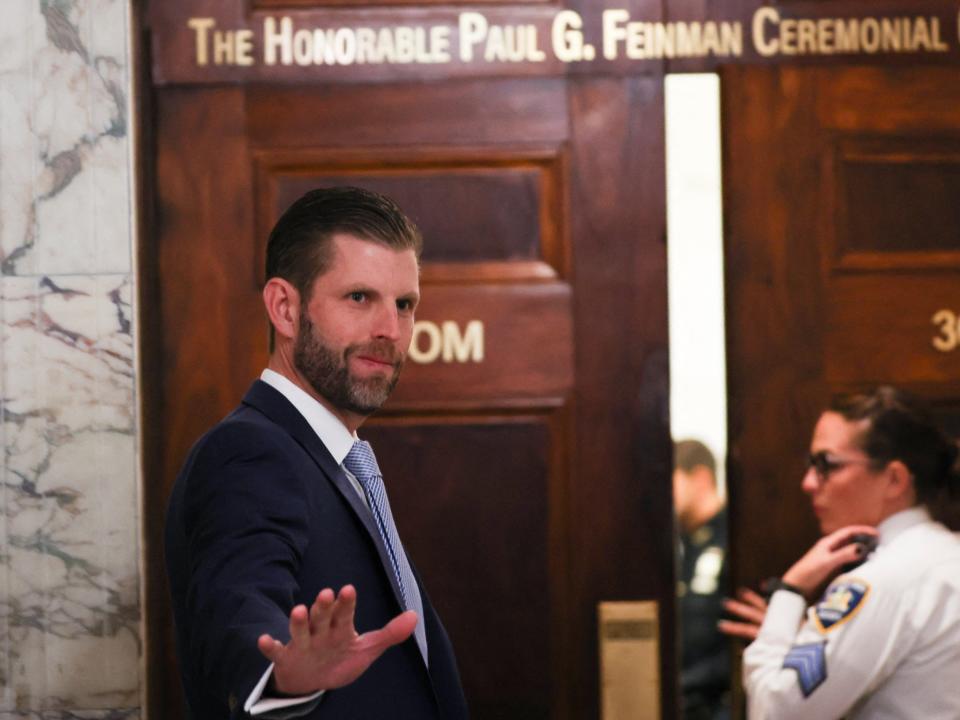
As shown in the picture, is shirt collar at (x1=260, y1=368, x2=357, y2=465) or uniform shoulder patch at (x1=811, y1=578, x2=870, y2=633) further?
uniform shoulder patch at (x1=811, y1=578, x2=870, y2=633)

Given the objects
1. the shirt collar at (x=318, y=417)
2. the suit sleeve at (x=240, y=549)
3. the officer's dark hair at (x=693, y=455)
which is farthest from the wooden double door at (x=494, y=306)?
the suit sleeve at (x=240, y=549)

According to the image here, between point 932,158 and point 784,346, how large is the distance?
1.67 ft

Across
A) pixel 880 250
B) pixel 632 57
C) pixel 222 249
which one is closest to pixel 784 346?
pixel 880 250

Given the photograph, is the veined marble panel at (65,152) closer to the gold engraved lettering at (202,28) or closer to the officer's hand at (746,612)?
the gold engraved lettering at (202,28)

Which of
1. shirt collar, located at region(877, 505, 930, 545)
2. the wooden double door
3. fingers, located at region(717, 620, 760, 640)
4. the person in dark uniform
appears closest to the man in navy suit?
the wooden double door

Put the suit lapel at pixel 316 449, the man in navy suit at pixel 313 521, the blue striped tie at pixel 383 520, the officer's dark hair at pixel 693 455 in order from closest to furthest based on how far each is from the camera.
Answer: the man in navy suit at pixel 313 521 → the suit lapel at pixel 316 449 → the blue striped tie at pixel 383 520 → the officer's dark hair at pixel 693 455

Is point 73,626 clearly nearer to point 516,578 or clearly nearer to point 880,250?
point 516,578

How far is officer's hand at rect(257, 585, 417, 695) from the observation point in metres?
1.17

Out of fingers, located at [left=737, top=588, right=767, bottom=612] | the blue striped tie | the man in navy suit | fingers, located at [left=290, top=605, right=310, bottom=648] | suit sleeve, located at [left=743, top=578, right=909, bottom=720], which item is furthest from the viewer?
fingers, located at [left=737, top=588, right=767, bottom=612]

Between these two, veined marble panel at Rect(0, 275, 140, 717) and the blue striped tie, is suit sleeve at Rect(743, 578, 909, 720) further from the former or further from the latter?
veined marble panel at Rect(0, 275, 140, 717)

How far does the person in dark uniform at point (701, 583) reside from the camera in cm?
336

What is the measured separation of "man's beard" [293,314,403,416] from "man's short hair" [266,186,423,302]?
0.20ft

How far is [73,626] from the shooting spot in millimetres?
2596

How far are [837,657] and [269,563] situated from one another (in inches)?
56.0
